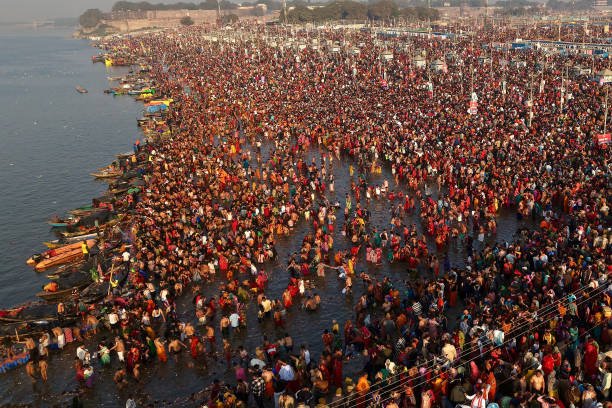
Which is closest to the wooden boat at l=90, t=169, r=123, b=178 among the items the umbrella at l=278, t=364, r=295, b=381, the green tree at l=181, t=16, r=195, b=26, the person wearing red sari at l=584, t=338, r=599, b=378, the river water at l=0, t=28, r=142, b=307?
the river water at l=0, t=28, r=142, b=307

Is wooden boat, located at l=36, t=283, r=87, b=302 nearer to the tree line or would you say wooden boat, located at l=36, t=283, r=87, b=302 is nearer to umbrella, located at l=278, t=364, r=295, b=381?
umbrella, located at l=278, t=364, r=295, b=381

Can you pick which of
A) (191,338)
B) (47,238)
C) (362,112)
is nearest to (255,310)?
(191,338)

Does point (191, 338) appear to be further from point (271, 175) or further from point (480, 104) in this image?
point (480, 104)

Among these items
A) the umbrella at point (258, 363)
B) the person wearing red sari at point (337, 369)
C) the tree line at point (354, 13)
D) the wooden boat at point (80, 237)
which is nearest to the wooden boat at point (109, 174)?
the wooden boat at point (80, 237)

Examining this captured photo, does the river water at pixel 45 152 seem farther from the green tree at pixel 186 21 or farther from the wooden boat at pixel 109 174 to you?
the green tree at pixel 186 21

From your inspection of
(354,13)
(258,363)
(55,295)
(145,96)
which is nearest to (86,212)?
(55,295)

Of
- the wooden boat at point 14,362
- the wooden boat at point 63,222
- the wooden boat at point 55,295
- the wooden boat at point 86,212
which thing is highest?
the wooden boat at point 86,212
